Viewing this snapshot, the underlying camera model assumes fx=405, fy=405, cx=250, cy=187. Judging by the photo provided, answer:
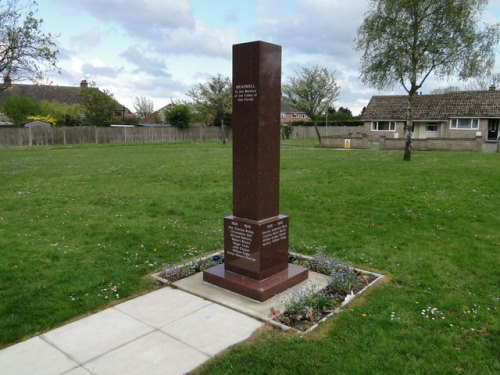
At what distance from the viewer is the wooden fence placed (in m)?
32.9

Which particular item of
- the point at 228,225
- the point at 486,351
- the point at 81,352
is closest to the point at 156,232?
the point at 228,225

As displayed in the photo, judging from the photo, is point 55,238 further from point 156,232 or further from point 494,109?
point 494,109

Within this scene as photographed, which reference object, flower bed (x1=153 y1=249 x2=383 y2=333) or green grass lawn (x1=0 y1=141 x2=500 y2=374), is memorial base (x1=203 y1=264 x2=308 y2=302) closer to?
flower bed (x1=153 y1=249 x2=383 y2=333)

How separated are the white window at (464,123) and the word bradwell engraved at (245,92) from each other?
38533 millimetres

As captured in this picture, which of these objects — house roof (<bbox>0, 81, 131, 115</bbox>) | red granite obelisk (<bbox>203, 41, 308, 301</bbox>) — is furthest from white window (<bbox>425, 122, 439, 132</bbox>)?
red granite obelisk (<bbox>203, 41, 308, 301</bbox>)

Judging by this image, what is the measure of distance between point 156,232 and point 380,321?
4.63 m

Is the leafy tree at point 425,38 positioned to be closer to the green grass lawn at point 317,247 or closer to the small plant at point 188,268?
the green grass lawn at point 317,247

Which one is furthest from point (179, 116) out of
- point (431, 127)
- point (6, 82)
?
point (6, 82)

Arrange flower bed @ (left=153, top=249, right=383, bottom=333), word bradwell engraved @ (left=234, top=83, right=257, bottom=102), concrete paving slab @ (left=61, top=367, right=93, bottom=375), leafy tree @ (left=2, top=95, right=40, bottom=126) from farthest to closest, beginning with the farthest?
leafy tree @ (left=2, top=95, right=40, bottom=126) → word bradwell engraved @ (left=234, top=83, right=257, bottom=102) → flower bed @ (left=153, top=249, right=383, bottom=333) → concrete paving slab @ (left=61, top=367, right=93, bottom=375)

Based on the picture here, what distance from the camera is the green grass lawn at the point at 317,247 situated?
3717 mm

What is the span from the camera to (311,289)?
16.2ft

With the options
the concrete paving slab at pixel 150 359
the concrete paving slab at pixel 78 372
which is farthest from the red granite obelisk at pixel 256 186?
the concrete paving slab at pixel 78 372

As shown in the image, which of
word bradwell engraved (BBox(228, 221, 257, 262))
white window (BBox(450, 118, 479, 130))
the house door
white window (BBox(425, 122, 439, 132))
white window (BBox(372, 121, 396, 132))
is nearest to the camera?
word bradwell engraved (BBox(228, 221, 257, 262))

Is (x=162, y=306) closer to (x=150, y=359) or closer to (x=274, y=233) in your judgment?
(x=150, y=359)
